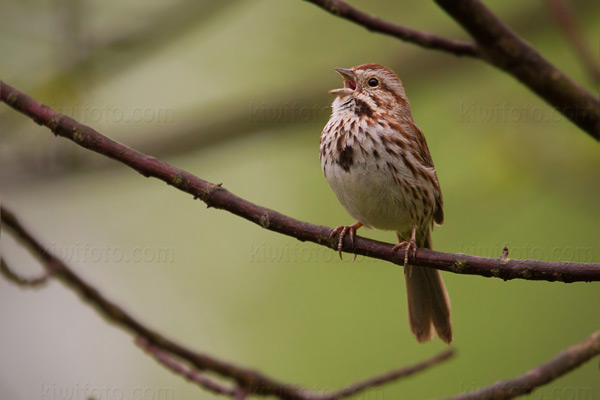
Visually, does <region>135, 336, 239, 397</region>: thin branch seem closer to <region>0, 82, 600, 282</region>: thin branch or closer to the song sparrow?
the song sparrow

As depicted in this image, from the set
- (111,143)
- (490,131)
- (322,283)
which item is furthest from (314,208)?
(111,143)

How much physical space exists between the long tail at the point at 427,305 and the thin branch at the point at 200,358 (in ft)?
2.34

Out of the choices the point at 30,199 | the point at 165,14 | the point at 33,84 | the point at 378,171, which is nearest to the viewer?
the point at 378,171

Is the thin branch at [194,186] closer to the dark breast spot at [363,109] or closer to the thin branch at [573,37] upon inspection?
the thin branch at [573,37]

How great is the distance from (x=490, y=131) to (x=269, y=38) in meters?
2.50

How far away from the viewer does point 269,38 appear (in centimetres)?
734

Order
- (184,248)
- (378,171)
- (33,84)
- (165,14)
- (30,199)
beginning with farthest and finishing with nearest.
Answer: (184,248), (30,199), (165,14), (33,84), (378,171)

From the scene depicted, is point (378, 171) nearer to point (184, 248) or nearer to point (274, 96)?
point (274, 96)

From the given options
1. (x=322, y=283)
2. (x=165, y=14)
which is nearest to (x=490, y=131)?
(x=322, y=283)

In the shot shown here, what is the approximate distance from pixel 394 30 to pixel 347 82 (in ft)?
4.54

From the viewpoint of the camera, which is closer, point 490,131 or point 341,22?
point 490,131

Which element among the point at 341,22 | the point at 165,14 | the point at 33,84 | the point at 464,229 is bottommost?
the point at 464,229

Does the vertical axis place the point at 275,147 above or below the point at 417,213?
above

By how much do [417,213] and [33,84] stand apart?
3.19m
